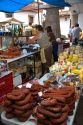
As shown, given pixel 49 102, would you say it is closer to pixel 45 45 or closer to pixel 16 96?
pixel 16 96

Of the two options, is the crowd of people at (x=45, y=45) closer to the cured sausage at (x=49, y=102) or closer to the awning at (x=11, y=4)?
the awning at (x=11, y=4)

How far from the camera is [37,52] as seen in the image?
283 inches

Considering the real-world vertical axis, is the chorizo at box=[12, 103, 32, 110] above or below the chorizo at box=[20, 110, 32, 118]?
above

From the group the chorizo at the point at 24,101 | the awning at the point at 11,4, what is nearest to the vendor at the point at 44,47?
the awning at the point at 11,4

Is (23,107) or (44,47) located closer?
(23,107)

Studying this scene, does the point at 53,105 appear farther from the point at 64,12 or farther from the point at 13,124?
the point at 64,12

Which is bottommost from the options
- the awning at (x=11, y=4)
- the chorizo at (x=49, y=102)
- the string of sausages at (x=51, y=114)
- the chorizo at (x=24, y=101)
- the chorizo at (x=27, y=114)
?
the chorizo at (x=27, y=114)

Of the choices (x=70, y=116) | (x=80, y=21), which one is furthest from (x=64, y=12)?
(x=70, y=116)

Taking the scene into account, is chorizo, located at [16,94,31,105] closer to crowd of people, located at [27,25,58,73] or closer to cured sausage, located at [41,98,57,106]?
cured sausage, located at [41,98,57,106]

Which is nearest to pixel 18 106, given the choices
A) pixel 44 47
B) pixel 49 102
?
pixel 49 102

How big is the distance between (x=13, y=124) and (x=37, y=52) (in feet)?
16.0

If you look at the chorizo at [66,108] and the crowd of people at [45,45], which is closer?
the chorizo at [66,108]

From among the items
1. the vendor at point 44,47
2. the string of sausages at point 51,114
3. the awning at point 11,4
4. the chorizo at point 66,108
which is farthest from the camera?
the vendor at point 44,47

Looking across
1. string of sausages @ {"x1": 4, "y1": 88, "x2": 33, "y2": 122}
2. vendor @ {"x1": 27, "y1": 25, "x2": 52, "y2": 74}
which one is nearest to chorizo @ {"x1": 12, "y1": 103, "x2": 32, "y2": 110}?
string of sausages @ {"x1": 4, "y1": 88, "x2": 33, "y2": 122}
